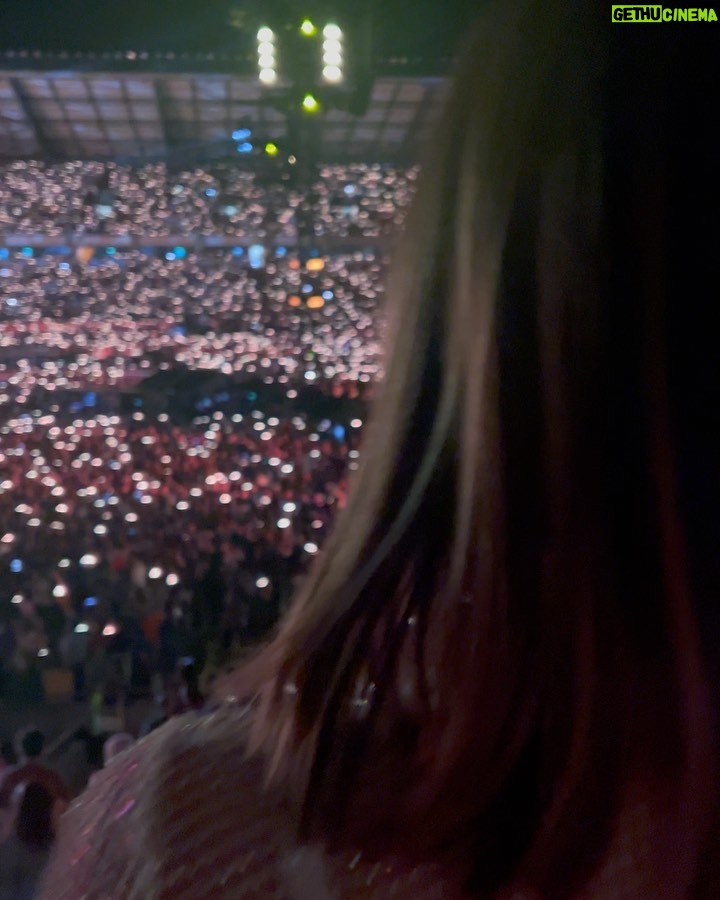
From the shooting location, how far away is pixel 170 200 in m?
5.61

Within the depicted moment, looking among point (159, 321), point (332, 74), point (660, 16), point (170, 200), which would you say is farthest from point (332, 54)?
point (159, 321)

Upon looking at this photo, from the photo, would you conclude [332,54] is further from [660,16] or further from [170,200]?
[170,200]

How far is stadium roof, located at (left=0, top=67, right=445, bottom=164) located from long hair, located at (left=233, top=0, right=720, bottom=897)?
302 cm

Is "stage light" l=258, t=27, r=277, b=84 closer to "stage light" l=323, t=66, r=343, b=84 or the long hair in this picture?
"stage light" l=323, t=66, r=343, b=84

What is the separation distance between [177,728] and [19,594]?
401cm

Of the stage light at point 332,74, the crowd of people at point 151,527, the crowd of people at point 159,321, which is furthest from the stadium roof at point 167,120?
the crowd of people at point 151,527

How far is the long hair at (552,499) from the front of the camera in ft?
0.98

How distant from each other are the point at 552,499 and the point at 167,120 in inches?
183

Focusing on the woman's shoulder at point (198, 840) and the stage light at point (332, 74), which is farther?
the stage light at point (332, 74)

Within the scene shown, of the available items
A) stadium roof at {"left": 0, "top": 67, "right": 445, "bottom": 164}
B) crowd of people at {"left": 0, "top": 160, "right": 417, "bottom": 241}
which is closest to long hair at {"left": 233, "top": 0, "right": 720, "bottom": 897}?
stadium roof at {"left": 0, "top": 67, "right": 445, "bottom": 164}

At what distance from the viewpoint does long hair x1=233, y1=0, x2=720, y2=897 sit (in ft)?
0.98

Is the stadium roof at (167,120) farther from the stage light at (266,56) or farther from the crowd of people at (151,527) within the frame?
the crowd of people at (151,527)

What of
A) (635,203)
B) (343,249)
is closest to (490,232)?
(635,203)

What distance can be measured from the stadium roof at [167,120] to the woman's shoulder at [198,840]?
3.08 metres
